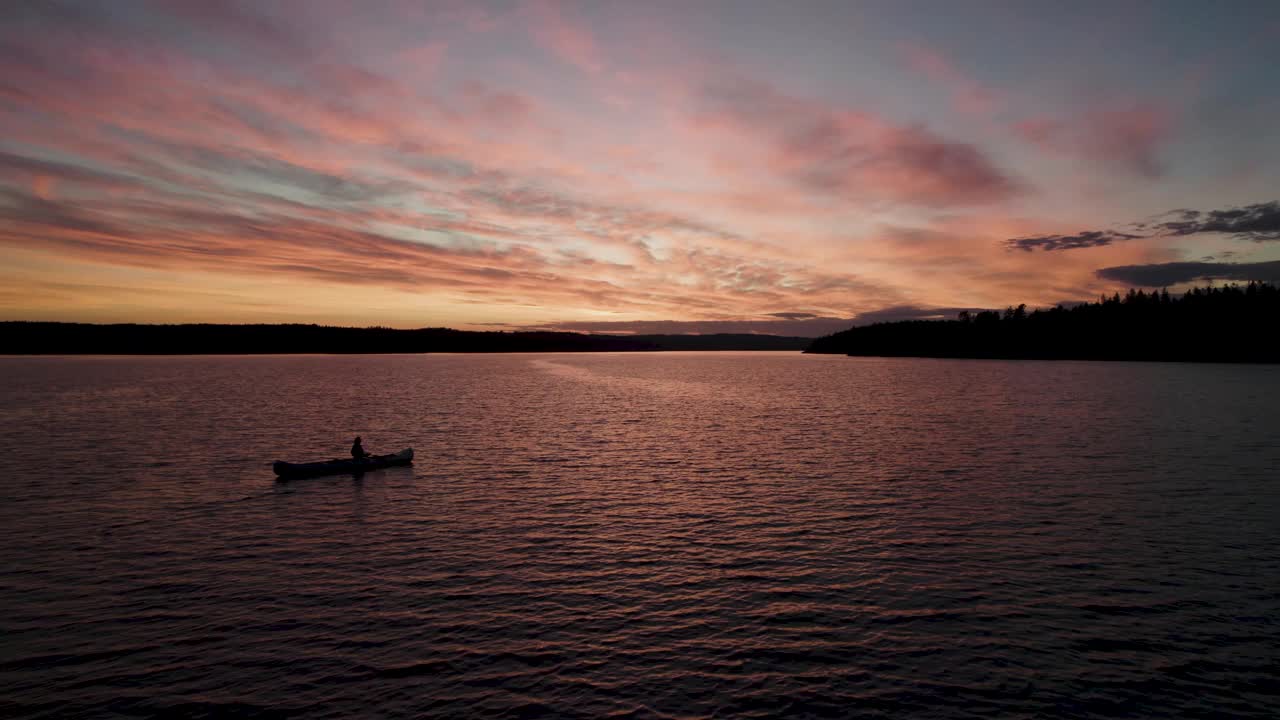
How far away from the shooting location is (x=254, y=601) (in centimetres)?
2308

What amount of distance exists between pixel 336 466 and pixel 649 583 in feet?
105

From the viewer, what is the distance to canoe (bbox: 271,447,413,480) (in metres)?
44.7

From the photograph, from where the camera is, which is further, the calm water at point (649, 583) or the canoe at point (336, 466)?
the canoe at point (336, 466)

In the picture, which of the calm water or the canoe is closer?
the calm water

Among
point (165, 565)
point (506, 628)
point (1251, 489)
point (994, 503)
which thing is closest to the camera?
point (506, 628)

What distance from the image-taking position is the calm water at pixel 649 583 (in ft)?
55.7

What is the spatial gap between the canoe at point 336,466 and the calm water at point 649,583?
1027 millimetres

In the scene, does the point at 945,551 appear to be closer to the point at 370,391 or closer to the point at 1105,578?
the point at 1105,578

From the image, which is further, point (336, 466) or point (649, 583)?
point (336, 466)

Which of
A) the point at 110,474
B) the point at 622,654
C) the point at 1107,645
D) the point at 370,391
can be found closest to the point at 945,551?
the point at 1107,645

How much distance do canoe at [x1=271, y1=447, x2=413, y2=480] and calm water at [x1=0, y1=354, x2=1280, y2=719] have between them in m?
1.03

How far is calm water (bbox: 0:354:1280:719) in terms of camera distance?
17.0 meters

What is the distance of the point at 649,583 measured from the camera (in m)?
24.6

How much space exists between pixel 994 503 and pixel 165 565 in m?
41.2
